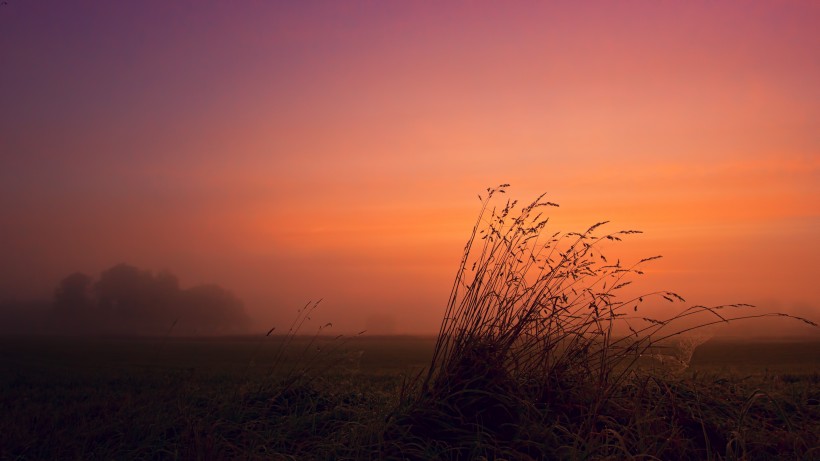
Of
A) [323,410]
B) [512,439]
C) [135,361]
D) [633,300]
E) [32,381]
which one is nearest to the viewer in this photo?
[512,439]

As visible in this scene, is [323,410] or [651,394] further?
[323,410]

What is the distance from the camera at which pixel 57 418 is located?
20.1 ft

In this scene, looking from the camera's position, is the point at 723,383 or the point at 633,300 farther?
the point at 723,383

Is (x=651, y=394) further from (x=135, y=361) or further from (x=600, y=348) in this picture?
(x=135, y=361)

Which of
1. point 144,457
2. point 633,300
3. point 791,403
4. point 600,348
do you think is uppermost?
point 633,300

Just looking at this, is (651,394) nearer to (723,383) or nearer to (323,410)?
(723,383)

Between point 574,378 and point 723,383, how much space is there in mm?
Result: 1914

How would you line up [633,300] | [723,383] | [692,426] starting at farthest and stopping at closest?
[723,383]
[633,300]
[692,426]

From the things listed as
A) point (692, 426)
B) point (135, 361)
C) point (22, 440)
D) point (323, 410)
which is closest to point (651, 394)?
point (692, 426)

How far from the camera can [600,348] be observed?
543 cm

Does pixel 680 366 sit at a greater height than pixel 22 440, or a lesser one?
greater

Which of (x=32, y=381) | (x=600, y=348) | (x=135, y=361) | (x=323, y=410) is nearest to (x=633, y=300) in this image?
(x=600, y=348)

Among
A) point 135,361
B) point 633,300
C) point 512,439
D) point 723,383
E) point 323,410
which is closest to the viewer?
point 512,439

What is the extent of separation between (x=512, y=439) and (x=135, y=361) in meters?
12.6
